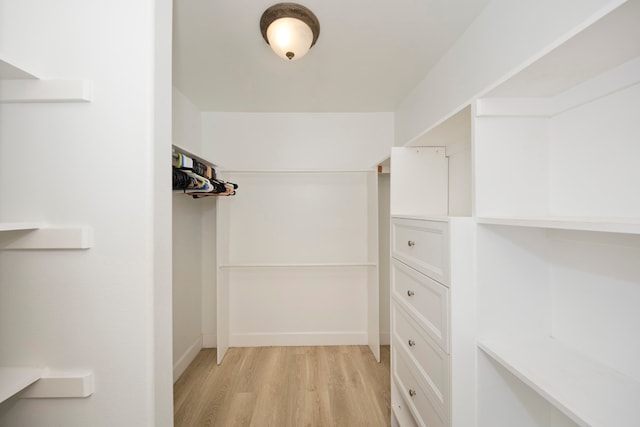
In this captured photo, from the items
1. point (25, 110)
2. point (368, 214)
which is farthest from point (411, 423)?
point (25, 110)

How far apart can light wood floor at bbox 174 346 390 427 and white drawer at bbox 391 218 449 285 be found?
3.91 feet

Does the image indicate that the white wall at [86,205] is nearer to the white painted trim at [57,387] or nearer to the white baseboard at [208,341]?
the white painted trim at [57,387]

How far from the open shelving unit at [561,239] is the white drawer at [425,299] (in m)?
0.13

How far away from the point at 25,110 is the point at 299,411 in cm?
215

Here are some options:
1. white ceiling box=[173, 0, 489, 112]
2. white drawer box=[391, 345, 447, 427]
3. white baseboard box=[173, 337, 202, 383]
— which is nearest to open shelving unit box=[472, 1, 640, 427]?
white drawer box=[391, 345, 447, 427]

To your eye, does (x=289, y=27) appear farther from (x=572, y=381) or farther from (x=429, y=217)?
(x=572, y=381)

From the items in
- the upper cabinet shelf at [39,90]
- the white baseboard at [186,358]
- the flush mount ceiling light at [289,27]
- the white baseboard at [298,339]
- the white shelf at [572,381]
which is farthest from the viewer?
the white baseboard at [298,339]

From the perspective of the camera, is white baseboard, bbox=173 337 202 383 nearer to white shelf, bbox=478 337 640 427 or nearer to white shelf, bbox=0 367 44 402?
white shelf, bbox=0 367 44 402

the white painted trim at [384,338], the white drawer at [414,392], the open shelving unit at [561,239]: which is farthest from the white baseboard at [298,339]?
the open shelving unit at [561,239]

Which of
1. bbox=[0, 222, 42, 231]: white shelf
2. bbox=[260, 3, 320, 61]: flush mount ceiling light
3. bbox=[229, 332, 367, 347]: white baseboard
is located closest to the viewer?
bbox=[0, 222, 42, 231]: white shelf

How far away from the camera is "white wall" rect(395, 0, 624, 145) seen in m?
0.99

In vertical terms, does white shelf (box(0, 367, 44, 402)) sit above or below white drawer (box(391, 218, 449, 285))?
below

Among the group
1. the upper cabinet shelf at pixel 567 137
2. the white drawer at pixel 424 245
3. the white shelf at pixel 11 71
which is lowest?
the white drawer at pixel 424 245

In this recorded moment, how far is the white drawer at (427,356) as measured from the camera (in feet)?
3.51
